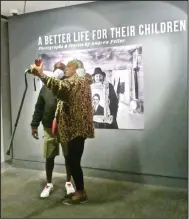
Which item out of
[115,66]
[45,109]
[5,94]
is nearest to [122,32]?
[115,66]

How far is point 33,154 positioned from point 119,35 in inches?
37.5

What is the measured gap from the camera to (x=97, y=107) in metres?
1.89

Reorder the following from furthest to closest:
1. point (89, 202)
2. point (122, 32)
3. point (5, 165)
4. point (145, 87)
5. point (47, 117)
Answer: point (145, 87)
point (122, 32)
point (89, 202)
point (47, 117)
point (5, 165)

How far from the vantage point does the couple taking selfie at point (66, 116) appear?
1.64 m

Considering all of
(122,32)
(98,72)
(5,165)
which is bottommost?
(5,165)

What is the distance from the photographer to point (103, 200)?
190cm

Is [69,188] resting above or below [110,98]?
below

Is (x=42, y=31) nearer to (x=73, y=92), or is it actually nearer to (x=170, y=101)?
(x=73, y=92)

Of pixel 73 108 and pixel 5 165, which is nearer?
pixel 5 165

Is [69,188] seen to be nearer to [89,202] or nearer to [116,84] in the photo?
Answer: [89,202]

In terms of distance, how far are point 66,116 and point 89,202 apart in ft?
1.93

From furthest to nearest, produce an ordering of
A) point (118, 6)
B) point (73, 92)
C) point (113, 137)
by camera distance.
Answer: point (113, 137) → point (118, 6) → point (73, 92)

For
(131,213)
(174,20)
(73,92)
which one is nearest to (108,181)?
(131,213)

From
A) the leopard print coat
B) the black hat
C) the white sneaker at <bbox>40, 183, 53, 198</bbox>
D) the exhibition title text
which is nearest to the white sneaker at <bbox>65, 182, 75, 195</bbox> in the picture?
the white sneaker at <bbox>40, 183, 53, 198</bbox>
